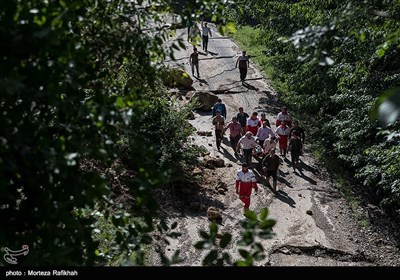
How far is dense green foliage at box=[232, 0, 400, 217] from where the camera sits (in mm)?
7562

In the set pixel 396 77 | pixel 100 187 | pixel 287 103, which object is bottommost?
pixel 100 187

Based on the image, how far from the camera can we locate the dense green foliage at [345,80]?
7562 millimetres

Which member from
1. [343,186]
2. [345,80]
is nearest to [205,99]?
[343,186]

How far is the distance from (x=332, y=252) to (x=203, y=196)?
3781 millimetres

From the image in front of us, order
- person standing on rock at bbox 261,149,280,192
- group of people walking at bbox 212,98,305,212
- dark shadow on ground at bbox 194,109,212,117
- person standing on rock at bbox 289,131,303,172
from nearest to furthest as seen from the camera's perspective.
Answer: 1. person standing on rock at bbox 261,149,280,192
2. group of people walking at bbox 212,98,305,212
3. person standing on rock at bbox 289,131,303,172
4. dark shadow on ground at bbox 194,109,212,117

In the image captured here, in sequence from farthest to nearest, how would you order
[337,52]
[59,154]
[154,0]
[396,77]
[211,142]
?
[211,142], [337,52], [396,77], [154,0], [59,154]

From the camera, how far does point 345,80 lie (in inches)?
569

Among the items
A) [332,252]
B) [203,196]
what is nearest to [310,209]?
[332,252]

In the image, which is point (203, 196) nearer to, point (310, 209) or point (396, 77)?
point (310, 209)

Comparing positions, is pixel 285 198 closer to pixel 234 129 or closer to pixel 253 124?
pixel 234 129

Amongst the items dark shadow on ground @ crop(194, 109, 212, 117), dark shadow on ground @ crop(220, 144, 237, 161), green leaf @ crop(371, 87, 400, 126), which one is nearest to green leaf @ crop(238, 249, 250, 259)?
green leaf @ crop(371, 87, 400, 126)

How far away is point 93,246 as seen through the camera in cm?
440

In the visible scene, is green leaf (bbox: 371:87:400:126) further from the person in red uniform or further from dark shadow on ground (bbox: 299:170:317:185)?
dark shadow on ground (bbox: 299:170:317:185)

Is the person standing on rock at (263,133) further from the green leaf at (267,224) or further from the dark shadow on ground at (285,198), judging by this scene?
the green leaf at (267,224)
